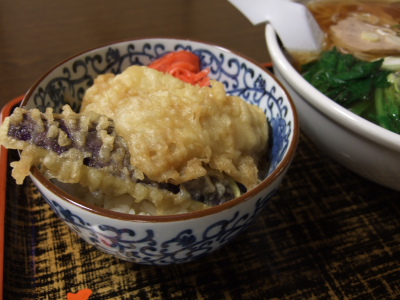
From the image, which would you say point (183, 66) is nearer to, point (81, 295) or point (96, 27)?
point (81, 295)

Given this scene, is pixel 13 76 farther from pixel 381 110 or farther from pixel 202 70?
pixel 381 110

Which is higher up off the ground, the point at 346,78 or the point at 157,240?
the point at 157,240

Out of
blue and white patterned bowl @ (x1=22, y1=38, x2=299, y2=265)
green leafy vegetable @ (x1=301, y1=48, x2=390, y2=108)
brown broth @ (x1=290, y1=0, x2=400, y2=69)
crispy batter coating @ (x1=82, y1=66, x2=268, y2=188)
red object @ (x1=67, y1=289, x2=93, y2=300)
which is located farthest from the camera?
brown broth @ (x1=290, y1=0, x2=400, y2=69)

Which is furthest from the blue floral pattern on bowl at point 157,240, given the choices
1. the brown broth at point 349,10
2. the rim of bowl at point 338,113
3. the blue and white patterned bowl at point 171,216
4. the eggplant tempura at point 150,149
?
the brown broth at point 349,10

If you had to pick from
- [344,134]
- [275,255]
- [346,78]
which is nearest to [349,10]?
[346,78]

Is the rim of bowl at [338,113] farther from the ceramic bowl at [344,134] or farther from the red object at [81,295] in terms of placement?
the red object at [81,295]

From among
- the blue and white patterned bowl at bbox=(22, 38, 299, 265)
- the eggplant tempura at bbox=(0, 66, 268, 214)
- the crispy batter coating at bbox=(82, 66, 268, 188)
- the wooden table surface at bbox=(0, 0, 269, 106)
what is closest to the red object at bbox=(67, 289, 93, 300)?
the blue and white patterned bowl at bbox=(22, 38, 299, 265)

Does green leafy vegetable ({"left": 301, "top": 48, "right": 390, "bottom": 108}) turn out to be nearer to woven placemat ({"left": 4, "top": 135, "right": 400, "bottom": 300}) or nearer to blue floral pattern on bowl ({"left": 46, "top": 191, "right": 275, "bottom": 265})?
woven placemat ({"left": 4, "top": 135, "right": 400, "bottom": 300})

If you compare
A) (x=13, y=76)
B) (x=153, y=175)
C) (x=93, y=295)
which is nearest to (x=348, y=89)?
(x=153, y=175)
